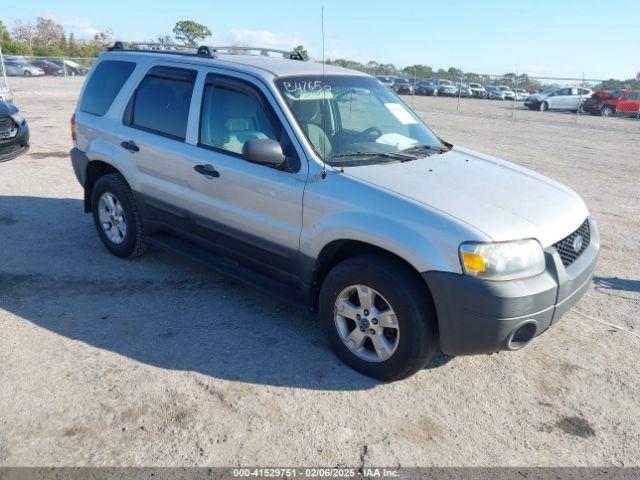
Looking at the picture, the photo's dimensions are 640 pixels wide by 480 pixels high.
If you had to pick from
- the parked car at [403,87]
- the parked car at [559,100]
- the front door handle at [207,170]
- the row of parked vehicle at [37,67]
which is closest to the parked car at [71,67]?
the row of parked vehicle at [37,67]

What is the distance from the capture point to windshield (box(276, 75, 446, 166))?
3891 mm

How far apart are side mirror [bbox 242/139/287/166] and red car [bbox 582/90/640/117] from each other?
32.1 meters

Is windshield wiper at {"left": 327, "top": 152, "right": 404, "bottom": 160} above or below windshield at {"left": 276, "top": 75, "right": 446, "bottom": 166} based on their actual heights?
below

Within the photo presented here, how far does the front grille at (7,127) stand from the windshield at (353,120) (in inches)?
286

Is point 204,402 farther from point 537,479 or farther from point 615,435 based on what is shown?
point 615,435

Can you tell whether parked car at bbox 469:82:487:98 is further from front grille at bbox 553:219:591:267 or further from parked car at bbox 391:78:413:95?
front grille at bbox 553:219:591:267

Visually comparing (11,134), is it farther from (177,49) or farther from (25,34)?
(25,34)

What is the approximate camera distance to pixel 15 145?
9484mm

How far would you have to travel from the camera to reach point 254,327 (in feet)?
14.0

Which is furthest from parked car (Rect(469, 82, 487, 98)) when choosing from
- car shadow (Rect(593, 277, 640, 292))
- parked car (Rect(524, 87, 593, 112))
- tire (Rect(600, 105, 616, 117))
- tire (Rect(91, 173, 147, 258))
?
tire (Rect(91, 173, 147, 258))

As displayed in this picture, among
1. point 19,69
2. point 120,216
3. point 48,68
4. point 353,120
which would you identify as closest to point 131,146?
point 120,216

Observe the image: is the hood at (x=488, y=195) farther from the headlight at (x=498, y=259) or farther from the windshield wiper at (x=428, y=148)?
the windshield wiper at (x=428, y=148)

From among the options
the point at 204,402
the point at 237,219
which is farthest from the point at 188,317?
the point at 204,402

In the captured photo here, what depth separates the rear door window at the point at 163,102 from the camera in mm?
4586
